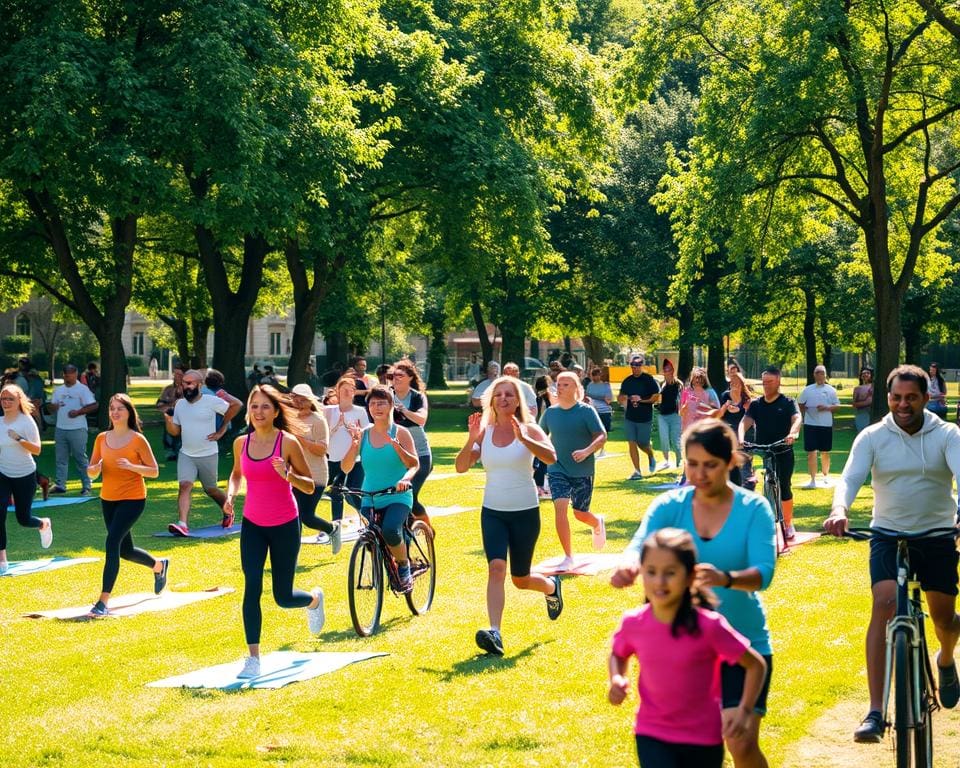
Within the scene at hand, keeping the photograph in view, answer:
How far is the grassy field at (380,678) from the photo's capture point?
7328 millimetres

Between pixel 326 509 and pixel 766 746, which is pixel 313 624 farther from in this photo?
pixel 326 509

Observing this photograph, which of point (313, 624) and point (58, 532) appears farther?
point (58, 532)

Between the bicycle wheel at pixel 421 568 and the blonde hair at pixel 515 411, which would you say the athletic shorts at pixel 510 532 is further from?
the bicycle wheel at pixel 421 568

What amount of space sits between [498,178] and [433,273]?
22476 mm

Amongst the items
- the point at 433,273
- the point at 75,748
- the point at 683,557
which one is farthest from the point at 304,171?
the point at 433,273

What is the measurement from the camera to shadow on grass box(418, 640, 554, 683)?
9094 mm

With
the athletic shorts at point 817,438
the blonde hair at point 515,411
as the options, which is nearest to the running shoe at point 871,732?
the blonde hair at point 515,411

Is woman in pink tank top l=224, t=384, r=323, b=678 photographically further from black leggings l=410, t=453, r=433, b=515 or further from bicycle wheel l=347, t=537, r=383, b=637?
black leggings l=410, t=453, r=433, b=515

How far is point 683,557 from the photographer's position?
4410mm

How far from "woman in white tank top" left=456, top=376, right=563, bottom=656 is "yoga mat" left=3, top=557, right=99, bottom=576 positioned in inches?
243

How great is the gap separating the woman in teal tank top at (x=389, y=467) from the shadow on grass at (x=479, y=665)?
138 cm

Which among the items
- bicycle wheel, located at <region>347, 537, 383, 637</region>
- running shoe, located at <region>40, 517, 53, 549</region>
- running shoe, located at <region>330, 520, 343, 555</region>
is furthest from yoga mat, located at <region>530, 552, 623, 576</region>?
running shoe, located at <region>40, 517, 53, 549</region>

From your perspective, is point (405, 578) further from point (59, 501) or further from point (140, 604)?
point (59, 501)

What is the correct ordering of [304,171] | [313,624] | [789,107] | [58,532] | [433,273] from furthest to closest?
[433,273] → [304,171] → [789,107] → [58,532] → [313,624]
